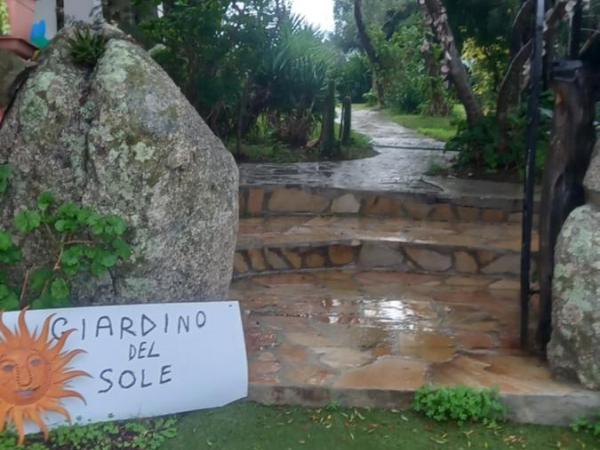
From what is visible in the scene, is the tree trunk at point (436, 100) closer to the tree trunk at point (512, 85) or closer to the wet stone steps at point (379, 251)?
the tree trunk at point (512, 85)

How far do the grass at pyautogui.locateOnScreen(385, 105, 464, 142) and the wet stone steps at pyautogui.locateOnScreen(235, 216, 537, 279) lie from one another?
5.71 meters

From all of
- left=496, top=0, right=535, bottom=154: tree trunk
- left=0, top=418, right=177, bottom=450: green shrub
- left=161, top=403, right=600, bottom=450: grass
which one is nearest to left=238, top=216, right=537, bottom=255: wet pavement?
left=496, top=0, right=535, bottom=154: tree trunk

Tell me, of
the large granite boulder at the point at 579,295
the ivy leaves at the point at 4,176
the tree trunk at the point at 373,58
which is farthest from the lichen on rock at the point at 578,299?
the tree trunk at the point at 373,58

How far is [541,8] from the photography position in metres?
3.34

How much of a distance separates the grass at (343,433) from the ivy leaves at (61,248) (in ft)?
2.28

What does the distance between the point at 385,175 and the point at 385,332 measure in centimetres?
365

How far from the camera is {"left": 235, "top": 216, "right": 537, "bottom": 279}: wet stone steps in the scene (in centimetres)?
527

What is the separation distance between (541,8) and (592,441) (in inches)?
71.4

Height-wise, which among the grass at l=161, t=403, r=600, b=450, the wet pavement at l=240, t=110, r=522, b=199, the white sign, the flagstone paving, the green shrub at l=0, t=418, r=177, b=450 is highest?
the wet pavement at l=240, t=110, r=522, b=199

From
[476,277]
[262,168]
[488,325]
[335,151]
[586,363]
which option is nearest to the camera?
[586,363]

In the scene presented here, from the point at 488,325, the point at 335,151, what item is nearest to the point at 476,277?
the point at 488,325

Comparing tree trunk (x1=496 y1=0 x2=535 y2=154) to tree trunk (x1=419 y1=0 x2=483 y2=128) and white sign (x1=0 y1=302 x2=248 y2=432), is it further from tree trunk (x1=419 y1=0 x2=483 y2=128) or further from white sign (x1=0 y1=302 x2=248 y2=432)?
white sign (x1=0 y1=302 x2=248 y2=432)

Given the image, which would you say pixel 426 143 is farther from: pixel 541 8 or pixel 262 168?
pixel 541 8

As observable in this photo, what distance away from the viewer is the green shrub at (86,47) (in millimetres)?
3229
